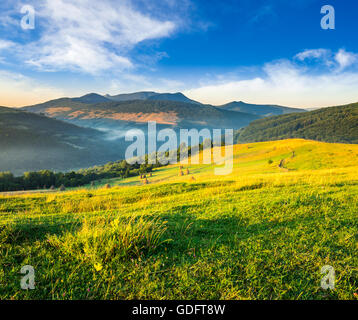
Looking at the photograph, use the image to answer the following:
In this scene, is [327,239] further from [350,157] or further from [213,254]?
[350,157]

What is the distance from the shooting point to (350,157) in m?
38.2

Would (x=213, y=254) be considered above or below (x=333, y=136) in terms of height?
below

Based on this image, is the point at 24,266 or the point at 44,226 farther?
the point at 44,226

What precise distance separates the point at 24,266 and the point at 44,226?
1.88m

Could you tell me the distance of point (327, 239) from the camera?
402 cm
